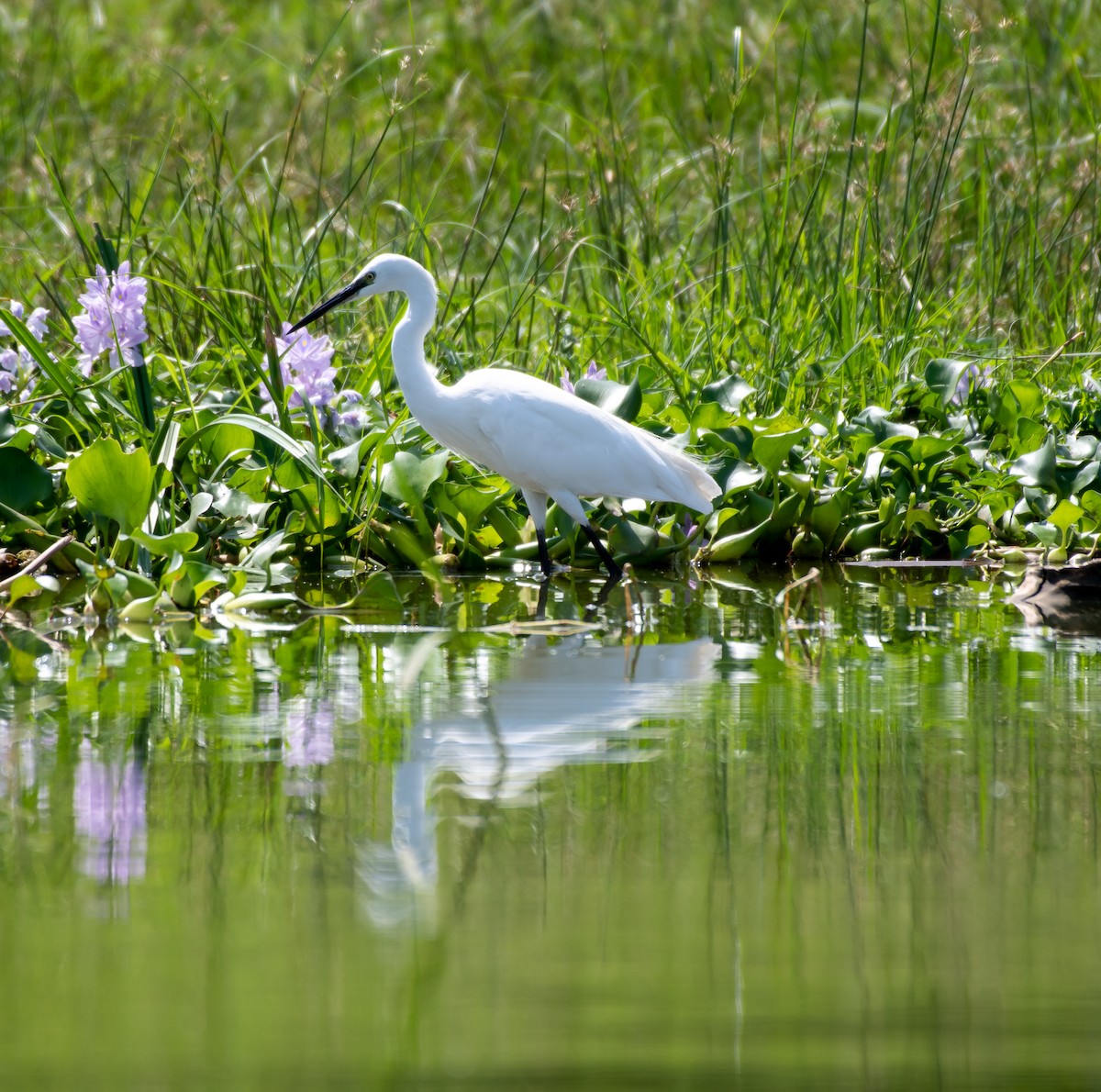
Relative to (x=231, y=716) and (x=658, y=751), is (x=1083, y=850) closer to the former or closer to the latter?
(x=658, y=751)

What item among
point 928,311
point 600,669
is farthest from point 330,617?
point 928,311

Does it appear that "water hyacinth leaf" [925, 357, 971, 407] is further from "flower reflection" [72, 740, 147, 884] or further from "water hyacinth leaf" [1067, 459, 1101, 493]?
"flower reflection" [72, 740, 147, 884]

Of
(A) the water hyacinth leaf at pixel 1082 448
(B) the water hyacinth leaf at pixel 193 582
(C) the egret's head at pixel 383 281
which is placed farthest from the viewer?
(A) the water hyacinth leaf at pixel 1082 448

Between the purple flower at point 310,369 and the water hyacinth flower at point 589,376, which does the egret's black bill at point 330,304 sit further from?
the water hyacinth flower at point 589,376

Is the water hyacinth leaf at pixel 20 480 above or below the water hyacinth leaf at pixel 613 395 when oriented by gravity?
below

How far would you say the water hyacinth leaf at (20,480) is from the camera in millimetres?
4070

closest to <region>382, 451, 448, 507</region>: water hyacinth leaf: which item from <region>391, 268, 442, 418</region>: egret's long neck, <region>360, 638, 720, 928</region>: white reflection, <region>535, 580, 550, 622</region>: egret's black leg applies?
<region>391, 268, 442, 418</region>: egret's long neck

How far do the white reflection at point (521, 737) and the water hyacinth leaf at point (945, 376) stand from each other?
2.04 metres

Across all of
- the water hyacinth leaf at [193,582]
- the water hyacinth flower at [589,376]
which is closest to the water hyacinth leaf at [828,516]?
the water hyacinth flower at [589,376]

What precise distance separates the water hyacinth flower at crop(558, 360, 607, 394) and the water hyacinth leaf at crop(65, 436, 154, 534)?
60.9 inches

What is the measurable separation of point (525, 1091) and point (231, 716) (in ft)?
4.58

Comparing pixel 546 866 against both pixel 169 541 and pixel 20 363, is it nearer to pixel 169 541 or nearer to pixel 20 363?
pixel 169 541

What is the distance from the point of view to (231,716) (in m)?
2.75

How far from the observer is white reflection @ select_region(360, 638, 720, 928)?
2031 millimetres
